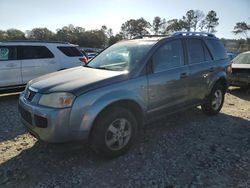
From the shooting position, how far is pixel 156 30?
71.6 metres

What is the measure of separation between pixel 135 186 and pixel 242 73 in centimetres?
767

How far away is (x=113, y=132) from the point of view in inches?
152

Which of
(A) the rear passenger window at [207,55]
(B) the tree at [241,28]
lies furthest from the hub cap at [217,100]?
(B) the tree at [241,28]

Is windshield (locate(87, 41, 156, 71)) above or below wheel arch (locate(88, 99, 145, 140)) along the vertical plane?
above

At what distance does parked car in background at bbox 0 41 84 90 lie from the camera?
7.82 meters

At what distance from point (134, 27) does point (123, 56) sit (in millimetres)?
67551

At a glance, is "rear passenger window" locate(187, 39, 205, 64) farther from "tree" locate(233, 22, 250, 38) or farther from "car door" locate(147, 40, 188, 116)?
"tree" locate(233, 22, 250, 38)

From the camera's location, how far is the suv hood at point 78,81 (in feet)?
11.8

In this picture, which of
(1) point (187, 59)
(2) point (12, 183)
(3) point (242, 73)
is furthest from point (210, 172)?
(3) point (242, 73)

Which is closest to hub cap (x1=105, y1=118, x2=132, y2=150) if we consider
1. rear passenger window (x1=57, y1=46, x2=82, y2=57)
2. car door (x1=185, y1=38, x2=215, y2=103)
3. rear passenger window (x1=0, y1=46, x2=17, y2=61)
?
car door (x1=185, y1=38, x2=215, y2=103)

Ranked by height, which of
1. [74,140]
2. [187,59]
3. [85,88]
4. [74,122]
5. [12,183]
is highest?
[187,59]

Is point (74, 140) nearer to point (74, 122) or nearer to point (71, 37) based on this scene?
point (74, 122)

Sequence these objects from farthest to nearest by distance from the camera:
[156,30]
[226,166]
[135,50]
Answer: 1. [156,30]
2. [135,50]
3. [226,166]

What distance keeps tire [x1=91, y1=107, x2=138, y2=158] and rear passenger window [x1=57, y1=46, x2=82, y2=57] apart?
5.70m
